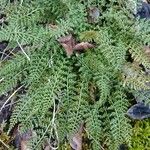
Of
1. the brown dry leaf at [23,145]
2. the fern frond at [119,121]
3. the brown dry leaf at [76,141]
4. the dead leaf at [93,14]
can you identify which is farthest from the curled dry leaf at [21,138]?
the dead leaf at [93,14]

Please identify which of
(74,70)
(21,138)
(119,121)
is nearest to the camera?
(119,121)

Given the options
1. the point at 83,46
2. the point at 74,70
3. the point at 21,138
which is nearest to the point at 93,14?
the point at 83,46

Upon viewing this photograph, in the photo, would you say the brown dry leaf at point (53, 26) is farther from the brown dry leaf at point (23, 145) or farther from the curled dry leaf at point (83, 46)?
the brown dry leaf at point (23, 145)

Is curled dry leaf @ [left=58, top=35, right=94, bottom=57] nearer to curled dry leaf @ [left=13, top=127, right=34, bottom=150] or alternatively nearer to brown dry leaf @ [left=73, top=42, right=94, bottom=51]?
brown dry leaf @ [left=73, top=42, right=94, bottom=51]

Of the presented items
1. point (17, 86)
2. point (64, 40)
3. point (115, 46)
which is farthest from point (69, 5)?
point (17, 86)

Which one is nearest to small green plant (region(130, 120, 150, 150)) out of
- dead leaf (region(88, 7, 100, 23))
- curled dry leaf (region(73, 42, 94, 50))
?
curled dry leaf (region(73, 42, 94, 50))

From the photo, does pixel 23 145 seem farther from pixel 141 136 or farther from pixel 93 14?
pixel 93 14
